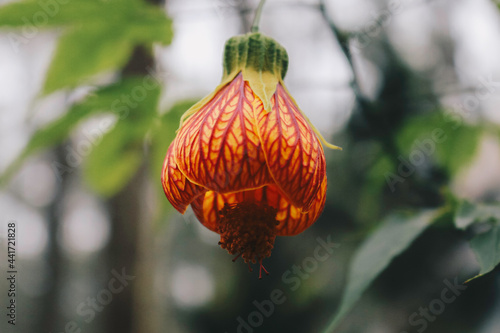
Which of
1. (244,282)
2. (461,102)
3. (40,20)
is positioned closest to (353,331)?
(461,102)

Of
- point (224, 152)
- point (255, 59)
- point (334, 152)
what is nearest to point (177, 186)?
point (224, 152)

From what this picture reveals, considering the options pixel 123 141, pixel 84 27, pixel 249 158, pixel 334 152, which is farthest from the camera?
pixel 334 152

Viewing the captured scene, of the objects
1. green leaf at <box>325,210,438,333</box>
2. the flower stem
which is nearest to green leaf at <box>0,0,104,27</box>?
the flower stem

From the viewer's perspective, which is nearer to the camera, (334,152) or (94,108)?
(94,108)

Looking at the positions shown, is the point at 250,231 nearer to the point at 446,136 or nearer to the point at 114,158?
the point at 114,158

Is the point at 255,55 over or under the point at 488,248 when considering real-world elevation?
over

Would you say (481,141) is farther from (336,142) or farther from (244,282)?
(244,282)

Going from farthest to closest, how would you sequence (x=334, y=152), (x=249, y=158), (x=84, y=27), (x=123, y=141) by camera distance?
(x=334, y=152) → (x=123, y=141) → (x=84, y=27) → (x=249, y=158)
